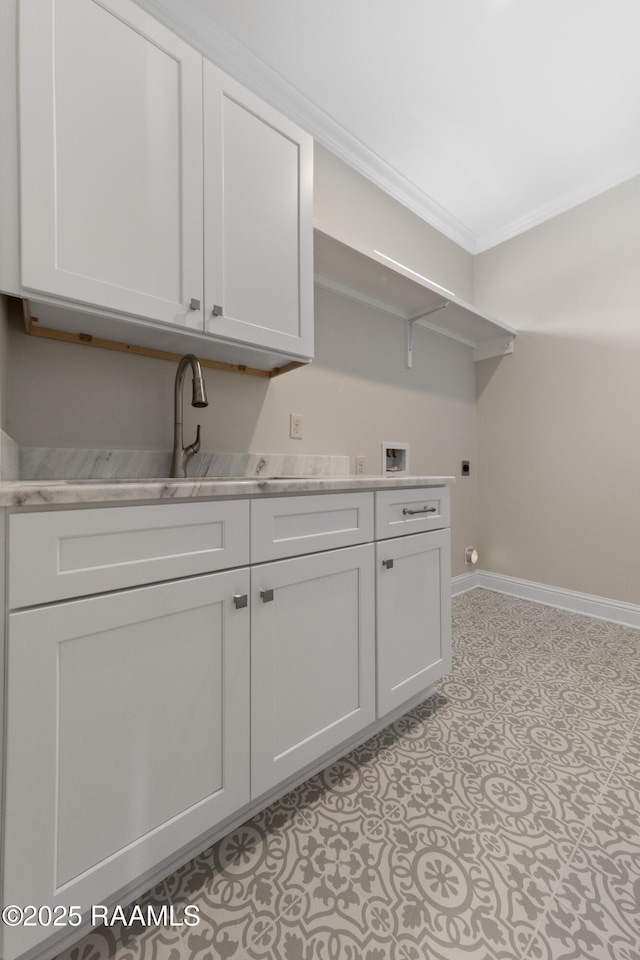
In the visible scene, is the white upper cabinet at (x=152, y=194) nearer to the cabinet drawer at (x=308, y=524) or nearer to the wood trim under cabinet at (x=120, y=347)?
the wood trim under cabinet at (x=120, y=347)

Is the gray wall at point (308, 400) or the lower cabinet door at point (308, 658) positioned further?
the gray wall at point (308, 400)

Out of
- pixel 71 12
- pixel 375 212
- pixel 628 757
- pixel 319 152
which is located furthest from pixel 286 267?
pixel 628 757

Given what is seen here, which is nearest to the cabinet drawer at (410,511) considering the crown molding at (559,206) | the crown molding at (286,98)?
the crown molding at (286,98)

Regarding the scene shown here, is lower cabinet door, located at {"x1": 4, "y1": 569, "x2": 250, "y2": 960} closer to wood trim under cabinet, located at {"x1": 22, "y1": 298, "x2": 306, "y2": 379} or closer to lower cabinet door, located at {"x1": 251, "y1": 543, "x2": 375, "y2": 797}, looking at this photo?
lower cabinet door, located at {"x1": 251, "y1": 543, "x2": 375, "y2": 797}

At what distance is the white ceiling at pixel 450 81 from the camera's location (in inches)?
60.4

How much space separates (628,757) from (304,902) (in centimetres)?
110

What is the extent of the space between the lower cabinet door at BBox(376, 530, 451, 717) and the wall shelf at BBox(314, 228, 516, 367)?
1.28m

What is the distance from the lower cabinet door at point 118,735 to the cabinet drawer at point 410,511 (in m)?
0.53

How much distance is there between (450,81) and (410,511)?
203cm

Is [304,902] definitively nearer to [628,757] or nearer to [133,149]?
[628,757]

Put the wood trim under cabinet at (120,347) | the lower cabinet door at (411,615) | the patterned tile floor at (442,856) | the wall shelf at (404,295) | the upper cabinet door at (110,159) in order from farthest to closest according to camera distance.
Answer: the wall shelf at (404,295) → the lower cabinet door at (411,615) → the wood trim under cabinet at (120,347) → the upper cabinet door at (110,159) → the patterned tile floor at (442,856)

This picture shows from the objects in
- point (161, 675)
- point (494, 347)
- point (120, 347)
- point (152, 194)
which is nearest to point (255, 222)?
point (152, 194)

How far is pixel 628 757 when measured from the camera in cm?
124

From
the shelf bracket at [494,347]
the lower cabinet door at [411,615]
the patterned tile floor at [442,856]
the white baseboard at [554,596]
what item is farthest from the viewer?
the shelf bracket at [494,347]
